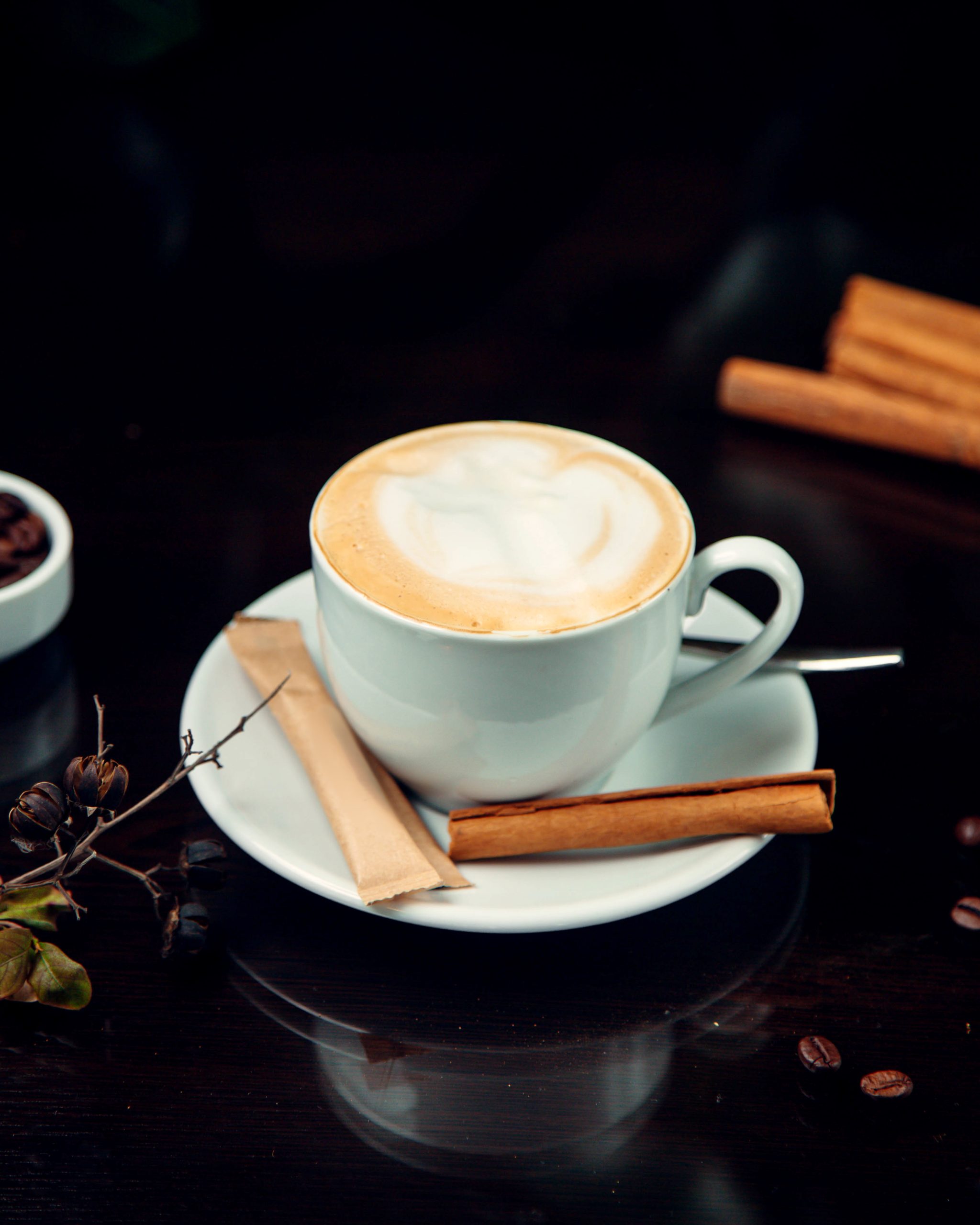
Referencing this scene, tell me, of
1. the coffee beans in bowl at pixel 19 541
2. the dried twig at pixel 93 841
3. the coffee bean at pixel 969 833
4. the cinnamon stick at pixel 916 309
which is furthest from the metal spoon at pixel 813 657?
the cinnamon stick at pixel 916 309

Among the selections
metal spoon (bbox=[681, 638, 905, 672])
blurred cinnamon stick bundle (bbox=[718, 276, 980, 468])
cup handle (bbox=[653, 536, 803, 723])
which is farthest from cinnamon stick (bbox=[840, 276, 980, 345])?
cup handle (bbox=[653, 536, 803, 723])

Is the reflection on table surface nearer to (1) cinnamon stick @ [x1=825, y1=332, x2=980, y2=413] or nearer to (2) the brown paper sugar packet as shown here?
(2) the brown paper sugar packet

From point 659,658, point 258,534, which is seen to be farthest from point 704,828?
point 258,534

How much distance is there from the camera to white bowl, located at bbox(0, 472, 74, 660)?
3.48 ft

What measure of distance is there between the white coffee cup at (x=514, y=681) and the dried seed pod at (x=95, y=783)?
0.62 ft

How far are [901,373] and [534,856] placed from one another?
3.56ft

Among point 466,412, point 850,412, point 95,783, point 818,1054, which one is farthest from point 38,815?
point 850,412

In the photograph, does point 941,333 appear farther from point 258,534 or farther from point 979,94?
point 258,534

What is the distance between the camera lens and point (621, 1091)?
76 centimetres

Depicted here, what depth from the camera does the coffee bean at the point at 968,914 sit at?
2.92 feet

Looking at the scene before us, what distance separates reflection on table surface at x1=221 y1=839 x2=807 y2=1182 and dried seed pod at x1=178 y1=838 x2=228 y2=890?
0.16 feet

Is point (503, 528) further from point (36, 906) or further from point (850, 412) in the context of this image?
point (850, 412)

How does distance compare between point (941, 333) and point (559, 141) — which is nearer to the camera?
point (941, 333)

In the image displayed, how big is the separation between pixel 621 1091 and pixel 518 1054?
0.25 feet
